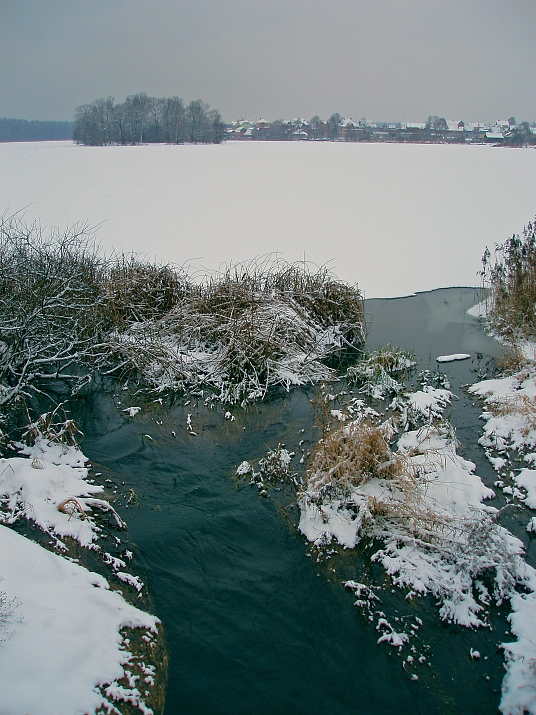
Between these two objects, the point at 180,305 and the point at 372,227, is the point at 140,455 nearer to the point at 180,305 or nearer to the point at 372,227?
the point at 180,305

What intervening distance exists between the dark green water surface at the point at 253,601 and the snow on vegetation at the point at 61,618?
318mm

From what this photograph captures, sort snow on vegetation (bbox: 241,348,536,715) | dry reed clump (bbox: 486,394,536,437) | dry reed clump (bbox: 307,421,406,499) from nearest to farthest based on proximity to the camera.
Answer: snow on vegetation (bbox: 241,348,536,715) < dry reed clump (bbox: 307,421,406,499) < dry reed clump (bbox: 486,394,536,437)

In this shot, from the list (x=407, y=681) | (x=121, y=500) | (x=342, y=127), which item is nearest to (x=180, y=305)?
(x=121, y=500)

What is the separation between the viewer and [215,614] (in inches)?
153

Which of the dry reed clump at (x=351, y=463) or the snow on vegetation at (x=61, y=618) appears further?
the dry reed clump at (x=351, y=463)

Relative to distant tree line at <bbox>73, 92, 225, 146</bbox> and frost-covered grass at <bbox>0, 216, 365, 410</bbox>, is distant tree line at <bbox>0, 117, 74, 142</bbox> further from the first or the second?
frost-covered grass at <bbox>0, 216, 365, 410</bbox>

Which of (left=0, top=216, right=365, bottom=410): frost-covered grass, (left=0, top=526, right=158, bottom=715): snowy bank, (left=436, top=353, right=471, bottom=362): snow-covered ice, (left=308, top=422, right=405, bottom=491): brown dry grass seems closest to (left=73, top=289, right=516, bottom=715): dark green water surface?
(left=0, top=526, right=158, bottom=715): snowy bank

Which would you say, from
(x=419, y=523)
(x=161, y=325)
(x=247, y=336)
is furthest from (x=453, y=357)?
(x=161, y=325)

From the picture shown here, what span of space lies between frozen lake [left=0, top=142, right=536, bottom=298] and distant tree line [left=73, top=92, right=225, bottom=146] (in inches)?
1134

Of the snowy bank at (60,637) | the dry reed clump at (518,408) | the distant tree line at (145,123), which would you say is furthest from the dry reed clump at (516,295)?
the distant tree line at (145,123)

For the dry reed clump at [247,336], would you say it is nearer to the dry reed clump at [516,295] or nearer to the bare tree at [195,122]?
the dry reed clump at [516,295]

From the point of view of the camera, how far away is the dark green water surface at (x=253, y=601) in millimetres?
3295

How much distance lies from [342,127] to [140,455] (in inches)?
3995

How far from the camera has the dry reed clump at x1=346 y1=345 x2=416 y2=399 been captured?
7.32 m
